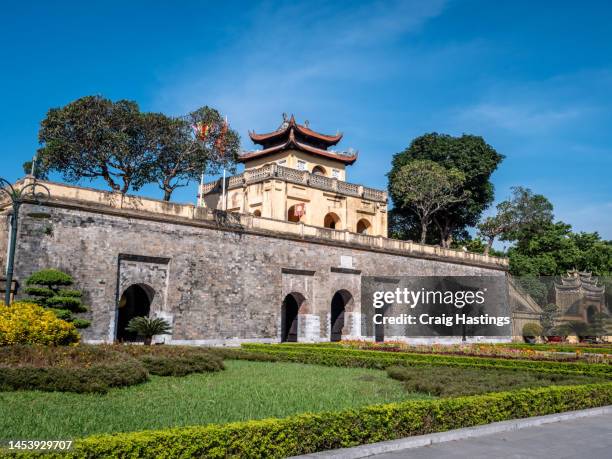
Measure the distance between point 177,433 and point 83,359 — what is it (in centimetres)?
782

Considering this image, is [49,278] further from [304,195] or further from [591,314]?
[591,314]

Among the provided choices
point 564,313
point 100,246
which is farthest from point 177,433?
point 564,313

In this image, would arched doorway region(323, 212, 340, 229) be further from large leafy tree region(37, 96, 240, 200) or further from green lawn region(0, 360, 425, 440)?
green lawn region(0, 360, 425, 440)

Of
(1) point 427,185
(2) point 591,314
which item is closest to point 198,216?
(2) point 591,314

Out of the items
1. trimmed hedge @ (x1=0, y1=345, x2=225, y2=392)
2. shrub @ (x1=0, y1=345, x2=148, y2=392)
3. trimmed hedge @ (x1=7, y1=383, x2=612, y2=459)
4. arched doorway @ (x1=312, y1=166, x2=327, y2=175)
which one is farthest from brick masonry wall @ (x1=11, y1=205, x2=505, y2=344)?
trimmed hedge @ (x1=7, y1=383, x2=612, y2=459)

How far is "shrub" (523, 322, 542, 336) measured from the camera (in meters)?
37.8

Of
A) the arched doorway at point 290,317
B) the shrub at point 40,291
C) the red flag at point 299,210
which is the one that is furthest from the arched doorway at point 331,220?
the shrub at point 40,291

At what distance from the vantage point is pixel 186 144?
3397 cm

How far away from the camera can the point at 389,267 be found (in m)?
34.8

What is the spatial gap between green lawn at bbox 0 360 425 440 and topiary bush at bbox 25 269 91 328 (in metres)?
8.04

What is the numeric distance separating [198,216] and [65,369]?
15651mm

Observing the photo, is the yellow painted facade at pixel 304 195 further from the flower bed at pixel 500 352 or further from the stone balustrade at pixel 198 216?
the flower bed at pixel 500 352

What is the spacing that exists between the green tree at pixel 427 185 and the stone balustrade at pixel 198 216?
21.8 ft

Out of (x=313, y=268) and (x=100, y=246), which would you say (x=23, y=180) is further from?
(x=313, y=268)
